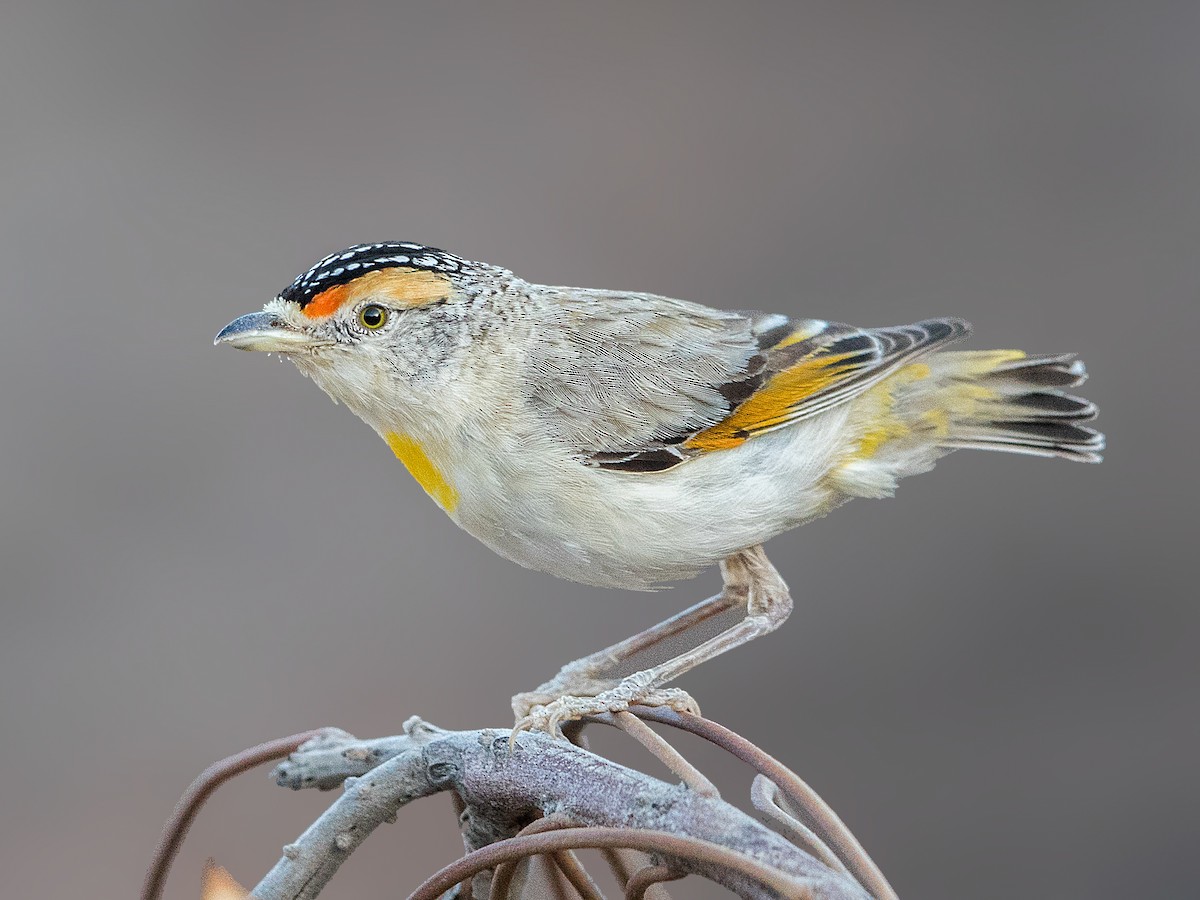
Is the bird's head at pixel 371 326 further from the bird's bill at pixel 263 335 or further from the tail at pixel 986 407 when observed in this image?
the tail at pixel 986 407

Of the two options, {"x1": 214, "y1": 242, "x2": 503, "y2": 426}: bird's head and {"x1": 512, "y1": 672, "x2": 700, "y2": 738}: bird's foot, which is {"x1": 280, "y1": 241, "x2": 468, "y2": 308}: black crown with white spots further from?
{"x1": 512, "y1": 672, "x2": 700, "y2": 738}: bird's foot

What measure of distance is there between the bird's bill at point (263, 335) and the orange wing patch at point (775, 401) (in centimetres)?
78

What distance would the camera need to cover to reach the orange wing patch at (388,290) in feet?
7.37

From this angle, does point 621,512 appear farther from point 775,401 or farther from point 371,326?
point 371,326

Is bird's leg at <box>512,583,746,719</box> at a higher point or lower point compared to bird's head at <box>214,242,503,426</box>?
lower

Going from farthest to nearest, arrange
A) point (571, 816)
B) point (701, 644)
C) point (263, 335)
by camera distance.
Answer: point (701, 644) → point (263, 335) → point (571, 816)

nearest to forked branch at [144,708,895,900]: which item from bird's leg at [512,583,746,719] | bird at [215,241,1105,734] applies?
bird at [215,241,1105,734]

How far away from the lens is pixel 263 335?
2.19m

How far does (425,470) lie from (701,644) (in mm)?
687

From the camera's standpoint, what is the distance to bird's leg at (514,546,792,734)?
209cm

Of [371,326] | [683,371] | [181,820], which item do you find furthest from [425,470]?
[181,820]

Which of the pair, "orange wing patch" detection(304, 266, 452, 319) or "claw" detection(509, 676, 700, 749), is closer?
"claw" detection(509, 676, 700, 749)

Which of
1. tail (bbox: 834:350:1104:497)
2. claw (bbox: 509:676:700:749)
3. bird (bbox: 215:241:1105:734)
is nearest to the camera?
claw (bbox: 509:676:700:749)

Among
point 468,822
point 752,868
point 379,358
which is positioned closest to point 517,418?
point 379,358
